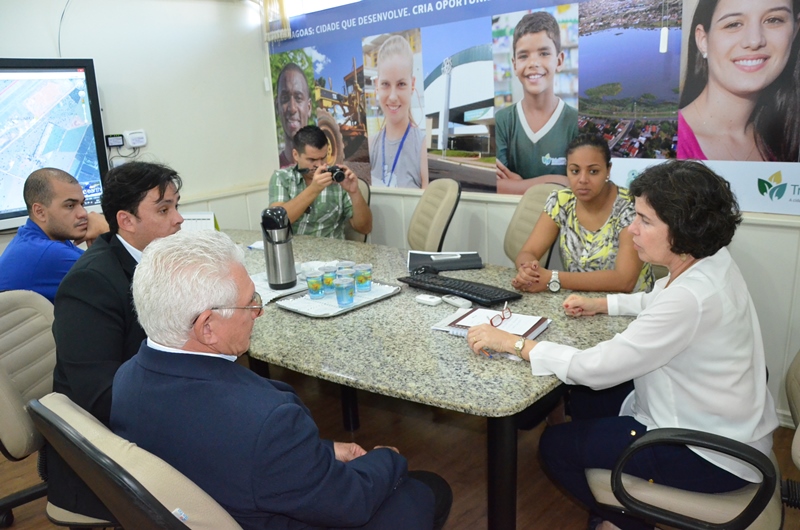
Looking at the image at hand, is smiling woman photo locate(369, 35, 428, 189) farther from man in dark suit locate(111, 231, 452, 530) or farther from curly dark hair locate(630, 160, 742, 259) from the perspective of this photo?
man in dark suit locate(111, 231, 452, 530)

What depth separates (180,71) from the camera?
4113 millimetres

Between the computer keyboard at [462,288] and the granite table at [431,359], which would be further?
the computer keyboard at [462,288]

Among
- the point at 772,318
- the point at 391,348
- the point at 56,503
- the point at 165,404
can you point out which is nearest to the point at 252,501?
the point at 165,404

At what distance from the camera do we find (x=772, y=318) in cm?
261

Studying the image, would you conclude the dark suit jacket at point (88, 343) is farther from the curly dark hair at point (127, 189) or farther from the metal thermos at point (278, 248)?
the metal thermos at point (278, 248)

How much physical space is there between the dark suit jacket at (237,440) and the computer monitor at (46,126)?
110 inches

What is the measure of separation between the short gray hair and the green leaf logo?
96.1 inches

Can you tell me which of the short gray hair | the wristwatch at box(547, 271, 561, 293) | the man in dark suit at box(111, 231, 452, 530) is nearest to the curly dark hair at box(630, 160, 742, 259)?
the wristwatch at box(547, 271, 561, 293)

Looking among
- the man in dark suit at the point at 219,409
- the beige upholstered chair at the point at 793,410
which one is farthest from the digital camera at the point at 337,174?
the beige upholstered chair at the point at 793,410

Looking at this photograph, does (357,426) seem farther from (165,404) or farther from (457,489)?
(165,404)

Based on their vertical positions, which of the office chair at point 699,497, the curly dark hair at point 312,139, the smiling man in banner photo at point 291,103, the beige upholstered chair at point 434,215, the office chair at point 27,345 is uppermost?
the smiling man in banner photo at point 291,103

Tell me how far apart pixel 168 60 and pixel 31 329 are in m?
2.74

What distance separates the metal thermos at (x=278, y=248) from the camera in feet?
7.04

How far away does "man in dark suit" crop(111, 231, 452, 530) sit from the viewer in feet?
3.34
